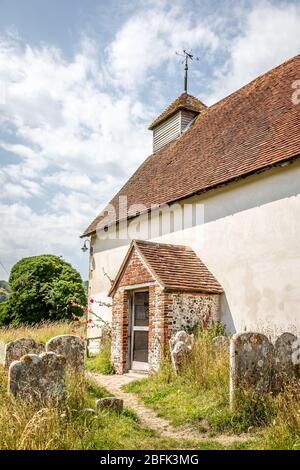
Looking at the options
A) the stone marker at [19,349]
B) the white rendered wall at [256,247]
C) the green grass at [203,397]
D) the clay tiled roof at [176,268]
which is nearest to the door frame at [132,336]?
the clay tiled roof at [176,268]

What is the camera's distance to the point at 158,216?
14523mm

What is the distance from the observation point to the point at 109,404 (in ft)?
22.7

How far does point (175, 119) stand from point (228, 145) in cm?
639

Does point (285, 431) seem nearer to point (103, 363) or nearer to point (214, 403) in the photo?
point (214, 403)

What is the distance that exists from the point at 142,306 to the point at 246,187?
4404 millimetres

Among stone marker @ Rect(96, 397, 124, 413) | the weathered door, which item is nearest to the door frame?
the weathered door

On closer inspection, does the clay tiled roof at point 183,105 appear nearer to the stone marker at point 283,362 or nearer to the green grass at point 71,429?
the stone marker at point 283,362

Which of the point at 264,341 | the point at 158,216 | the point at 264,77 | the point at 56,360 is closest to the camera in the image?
the point at 56,360

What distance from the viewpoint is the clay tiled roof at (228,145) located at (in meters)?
11.3

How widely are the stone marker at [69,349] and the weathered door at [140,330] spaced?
3459mm

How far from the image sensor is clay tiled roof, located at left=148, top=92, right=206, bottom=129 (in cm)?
1891

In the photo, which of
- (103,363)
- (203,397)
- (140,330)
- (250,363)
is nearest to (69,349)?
(203,397)
